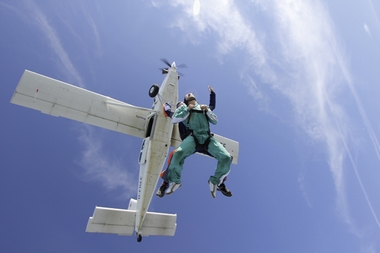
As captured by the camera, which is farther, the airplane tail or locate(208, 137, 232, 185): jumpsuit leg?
the airplane tail

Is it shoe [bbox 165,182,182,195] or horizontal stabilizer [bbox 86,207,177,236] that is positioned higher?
shoe [bbox 165,182,182,195]

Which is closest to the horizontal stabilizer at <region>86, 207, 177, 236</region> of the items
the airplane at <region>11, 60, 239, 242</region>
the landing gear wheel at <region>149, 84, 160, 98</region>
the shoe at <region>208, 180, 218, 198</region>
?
the airplane at <region>11, 60, 239, 242</region>

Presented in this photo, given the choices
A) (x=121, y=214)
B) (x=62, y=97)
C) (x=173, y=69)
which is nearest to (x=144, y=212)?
(x=121, y=214)

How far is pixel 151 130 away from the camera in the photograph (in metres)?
14.0

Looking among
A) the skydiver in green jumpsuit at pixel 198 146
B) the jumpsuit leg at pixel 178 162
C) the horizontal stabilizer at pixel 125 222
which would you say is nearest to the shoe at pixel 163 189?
the skydiver in green jumpsuit at pixel 198 146

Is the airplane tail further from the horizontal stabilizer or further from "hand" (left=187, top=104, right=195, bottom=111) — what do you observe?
"hand" (left=187, top=104, right=195, bottom=111)

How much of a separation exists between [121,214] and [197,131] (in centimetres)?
905

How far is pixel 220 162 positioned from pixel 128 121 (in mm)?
9461

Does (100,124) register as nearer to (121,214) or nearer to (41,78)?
(41,78)

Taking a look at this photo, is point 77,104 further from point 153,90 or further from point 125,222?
point 125,222

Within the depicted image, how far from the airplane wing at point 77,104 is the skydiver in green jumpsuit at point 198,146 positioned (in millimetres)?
7991

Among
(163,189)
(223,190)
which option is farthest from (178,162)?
(223,190)

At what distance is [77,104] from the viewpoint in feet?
44.5

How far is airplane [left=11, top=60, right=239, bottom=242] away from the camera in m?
12.6
